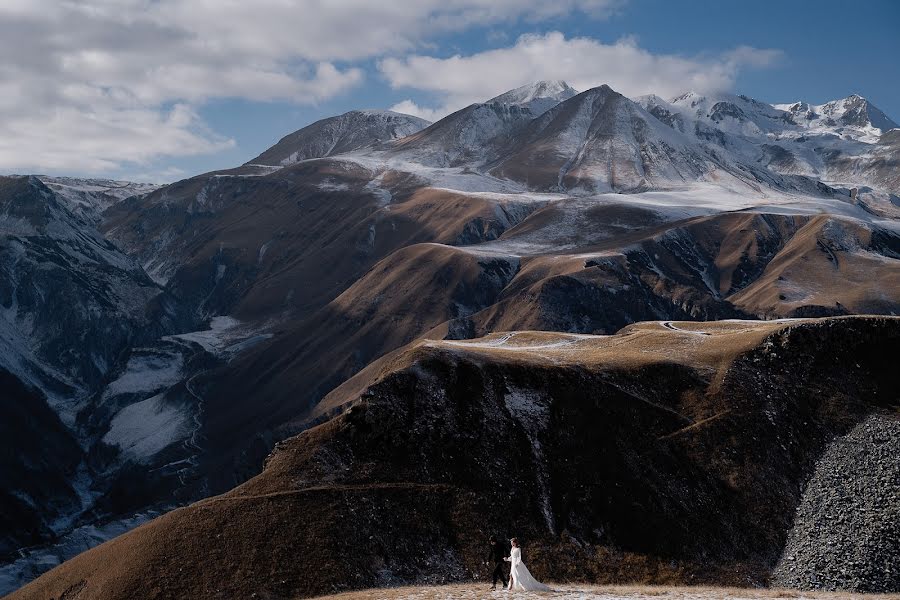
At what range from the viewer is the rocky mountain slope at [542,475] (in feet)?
240

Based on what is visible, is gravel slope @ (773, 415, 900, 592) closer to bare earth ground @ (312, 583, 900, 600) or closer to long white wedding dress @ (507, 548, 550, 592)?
bare earth ground @ (312, 583, 900, 600)

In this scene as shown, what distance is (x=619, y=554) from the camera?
254ft

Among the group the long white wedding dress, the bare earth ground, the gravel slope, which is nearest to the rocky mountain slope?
the gravel slope

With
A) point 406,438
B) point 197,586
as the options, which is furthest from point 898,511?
point 197,586

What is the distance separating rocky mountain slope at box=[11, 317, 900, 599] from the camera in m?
73.1

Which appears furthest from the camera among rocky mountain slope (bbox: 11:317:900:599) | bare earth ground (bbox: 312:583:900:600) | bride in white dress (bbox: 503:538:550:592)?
rocky mountain slope (bbox: 11:317:900:599)

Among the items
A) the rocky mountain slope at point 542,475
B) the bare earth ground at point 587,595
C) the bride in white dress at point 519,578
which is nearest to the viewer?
the bare earth ground at point 587,595

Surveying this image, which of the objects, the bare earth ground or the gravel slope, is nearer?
the bare earth ground

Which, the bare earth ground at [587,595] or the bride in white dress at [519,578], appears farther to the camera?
the bride in white dress at [519,578]

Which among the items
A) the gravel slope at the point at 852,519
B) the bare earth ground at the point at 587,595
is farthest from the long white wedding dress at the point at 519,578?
the gravel slope at the point at 852,519

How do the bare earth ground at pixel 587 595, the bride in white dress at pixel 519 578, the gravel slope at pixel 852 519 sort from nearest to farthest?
the bare earth ground at pixel 587 595, the bride in white dress at pixel 519 578, the gravel slope at pixel 852 519

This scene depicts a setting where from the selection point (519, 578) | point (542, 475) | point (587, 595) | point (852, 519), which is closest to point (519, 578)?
point (519, 578)

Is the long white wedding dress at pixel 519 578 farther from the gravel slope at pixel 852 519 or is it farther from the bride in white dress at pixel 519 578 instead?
the gravel slope at pixel 852 519

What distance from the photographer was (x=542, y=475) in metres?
84.1
